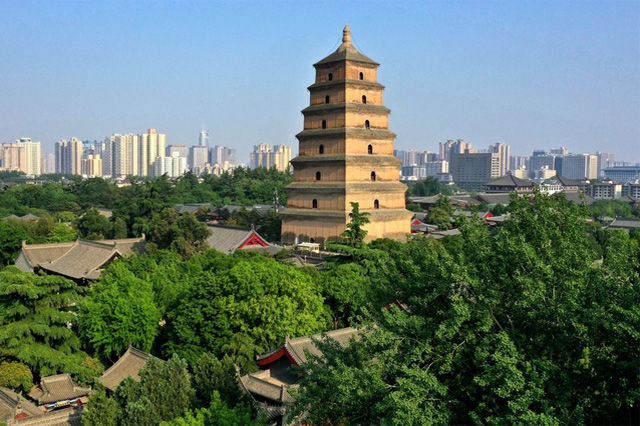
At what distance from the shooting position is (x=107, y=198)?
6675 centimetres

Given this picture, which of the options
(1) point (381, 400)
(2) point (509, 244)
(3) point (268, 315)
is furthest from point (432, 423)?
(3) point (268, 315)

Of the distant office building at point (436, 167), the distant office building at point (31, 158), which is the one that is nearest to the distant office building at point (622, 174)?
the distant office building at point (436, 167)

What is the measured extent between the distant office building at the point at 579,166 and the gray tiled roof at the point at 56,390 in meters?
162

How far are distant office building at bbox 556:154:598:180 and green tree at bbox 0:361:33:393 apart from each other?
162479 millimetres

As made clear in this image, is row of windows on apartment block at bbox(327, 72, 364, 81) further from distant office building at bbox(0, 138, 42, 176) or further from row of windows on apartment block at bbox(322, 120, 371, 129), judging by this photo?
distant office building at bbox(0, 138, 42, 176)

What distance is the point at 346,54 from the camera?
29.0m

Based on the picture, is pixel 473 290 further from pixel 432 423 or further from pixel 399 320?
pixel 432 423

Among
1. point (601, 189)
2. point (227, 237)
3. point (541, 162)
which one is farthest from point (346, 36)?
point (541, 162)

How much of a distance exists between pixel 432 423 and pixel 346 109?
69.9 ft

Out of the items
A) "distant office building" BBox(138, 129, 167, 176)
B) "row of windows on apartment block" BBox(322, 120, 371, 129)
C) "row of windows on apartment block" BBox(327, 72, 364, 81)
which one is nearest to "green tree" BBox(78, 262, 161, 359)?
"row of windows on apartment block" BBox(322, 120, 371, 129)

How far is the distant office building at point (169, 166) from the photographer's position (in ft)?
521

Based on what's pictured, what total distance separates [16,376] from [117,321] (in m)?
2.98

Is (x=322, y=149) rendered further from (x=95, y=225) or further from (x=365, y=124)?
(x=95, y=225)

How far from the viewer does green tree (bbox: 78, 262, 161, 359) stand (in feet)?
59.8
